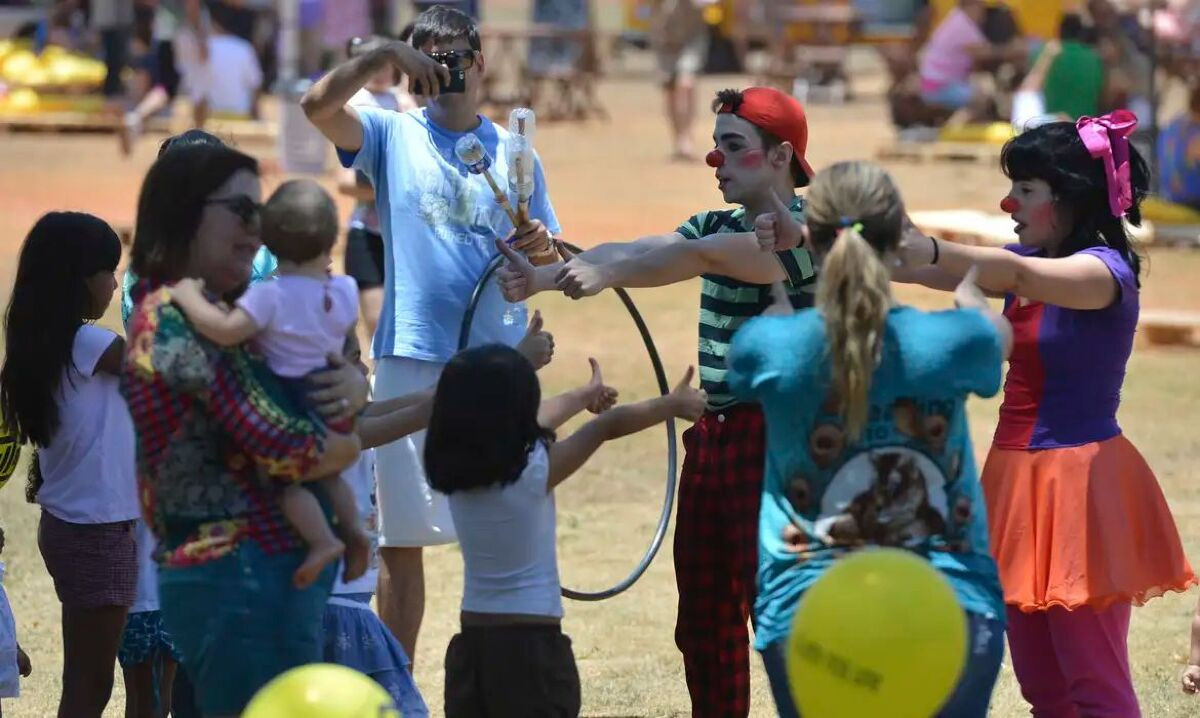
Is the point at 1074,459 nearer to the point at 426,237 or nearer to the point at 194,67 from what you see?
the point at 426,237

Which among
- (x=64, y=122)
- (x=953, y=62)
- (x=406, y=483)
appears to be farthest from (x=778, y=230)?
(x=64, y=122)

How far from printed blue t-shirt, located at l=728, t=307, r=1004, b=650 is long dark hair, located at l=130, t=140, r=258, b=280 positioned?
1.15 m

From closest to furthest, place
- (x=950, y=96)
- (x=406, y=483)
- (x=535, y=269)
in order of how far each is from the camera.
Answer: (x=535, y=269) → (x=406, y=483) → (x=950, y=96)

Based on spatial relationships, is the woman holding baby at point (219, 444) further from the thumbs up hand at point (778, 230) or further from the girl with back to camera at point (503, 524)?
the thumbs up hand at point (778, 230)

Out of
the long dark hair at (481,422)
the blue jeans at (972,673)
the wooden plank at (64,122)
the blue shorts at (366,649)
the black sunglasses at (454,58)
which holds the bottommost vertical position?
the wooden plank at (64,122)

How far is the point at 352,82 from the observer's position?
540 centimetres

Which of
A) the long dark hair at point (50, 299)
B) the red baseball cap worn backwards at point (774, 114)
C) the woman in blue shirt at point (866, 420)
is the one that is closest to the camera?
the woman in blue shirt at point (866, 420)

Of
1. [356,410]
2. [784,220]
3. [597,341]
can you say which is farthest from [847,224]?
[597,341]

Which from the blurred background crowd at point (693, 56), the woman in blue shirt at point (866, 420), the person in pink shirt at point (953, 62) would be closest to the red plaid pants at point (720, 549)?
the woman in blue shirt at point (866, 420)

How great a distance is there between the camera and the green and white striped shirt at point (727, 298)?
4945 mm

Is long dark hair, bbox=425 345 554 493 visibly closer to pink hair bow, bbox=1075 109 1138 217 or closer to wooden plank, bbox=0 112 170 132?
pink hair bow, bbox=1075 109 1138 217

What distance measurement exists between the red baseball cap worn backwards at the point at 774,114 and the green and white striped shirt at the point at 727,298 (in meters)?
0.18

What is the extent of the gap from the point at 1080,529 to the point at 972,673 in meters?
0.89

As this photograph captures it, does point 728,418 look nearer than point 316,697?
No
